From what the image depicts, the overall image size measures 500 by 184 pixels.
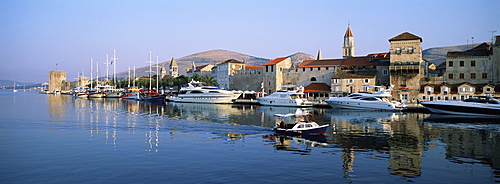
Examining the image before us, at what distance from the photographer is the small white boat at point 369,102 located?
47250mm

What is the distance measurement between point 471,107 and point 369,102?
11919mm

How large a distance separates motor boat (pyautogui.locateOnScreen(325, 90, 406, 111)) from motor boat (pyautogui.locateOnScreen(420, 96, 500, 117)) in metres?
5.38

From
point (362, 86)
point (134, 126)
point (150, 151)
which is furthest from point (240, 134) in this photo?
point (362, 86)

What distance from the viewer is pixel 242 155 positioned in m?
18.2

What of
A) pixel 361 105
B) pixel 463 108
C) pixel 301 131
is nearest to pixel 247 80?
pixel 361 105

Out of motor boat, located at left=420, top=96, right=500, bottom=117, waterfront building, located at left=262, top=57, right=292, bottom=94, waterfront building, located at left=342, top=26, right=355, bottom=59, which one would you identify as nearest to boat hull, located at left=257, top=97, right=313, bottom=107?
waterfront building, located at left=262, top=57, right=292, bottom=94

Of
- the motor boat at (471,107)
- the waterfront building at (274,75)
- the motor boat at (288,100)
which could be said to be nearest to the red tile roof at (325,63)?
the waterfront building at (274,75)

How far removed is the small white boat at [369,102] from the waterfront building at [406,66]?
33.1 feet

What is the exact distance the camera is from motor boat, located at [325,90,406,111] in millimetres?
47250

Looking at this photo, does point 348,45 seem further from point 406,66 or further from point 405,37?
point 406,66

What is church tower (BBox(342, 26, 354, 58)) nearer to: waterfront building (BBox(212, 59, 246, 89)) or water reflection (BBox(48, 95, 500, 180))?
waterfront building (BBox(212, 59, 246, 89))

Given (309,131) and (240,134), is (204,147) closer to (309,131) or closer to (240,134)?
(240,134)

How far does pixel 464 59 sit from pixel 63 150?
5597cm

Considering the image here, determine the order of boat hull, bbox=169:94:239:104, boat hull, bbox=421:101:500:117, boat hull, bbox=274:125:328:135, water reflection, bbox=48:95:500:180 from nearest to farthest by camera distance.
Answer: water reflection, bbox=48:95:500:180, boat hull, bbox=274:125:328:135, boat hull, bbox=421:101:500:117, boat hull, bbox=169:94:239:104
